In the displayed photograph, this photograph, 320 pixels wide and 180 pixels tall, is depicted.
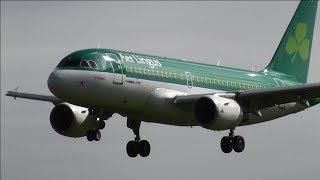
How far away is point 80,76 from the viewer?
231ft

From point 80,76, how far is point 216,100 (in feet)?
29.3

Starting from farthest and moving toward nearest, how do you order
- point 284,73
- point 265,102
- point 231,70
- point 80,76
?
point 284,73 → point 231,70 → point 265,102 → point 80,76

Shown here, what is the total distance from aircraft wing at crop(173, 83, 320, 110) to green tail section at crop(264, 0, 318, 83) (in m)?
11.6

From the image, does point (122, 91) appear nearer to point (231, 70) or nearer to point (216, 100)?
point (216, 100)

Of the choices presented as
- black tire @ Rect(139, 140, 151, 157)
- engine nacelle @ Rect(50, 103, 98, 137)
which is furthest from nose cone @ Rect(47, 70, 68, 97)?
black tire @ Rect(139, 140, 151, 157)

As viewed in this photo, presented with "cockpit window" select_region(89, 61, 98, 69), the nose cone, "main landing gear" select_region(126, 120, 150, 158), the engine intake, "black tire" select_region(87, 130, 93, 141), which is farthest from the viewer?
"main landing gear" select_region(126, 120, 150, 158)

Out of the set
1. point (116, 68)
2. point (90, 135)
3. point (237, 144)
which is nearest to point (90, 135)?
point (90, 135)

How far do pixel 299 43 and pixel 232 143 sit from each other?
16.8 metres

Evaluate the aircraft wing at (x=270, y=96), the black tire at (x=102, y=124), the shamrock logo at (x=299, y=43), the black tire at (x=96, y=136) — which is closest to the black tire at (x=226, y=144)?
the aircraft wing at (x=270, y=96)

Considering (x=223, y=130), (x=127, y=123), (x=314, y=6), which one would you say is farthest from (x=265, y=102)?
(x=314, y=6)

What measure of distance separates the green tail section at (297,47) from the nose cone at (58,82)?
22.9 meters

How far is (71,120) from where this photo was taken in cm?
7775

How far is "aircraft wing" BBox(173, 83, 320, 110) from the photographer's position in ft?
243

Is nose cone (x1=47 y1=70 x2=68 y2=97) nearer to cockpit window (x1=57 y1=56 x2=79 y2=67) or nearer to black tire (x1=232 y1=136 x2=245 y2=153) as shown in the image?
cockpit window (x1=57 y1=56 x2=79 y2=67)
